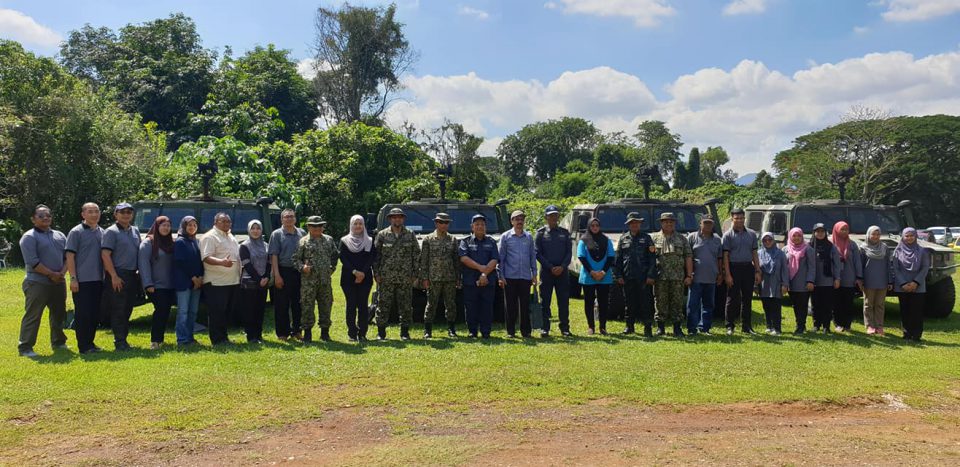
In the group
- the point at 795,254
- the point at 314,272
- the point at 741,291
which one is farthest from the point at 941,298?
the point at 314,272

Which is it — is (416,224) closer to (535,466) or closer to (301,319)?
(301,319)

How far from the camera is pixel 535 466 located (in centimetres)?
438

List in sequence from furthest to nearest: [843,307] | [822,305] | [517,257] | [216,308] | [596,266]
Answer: [843,307]
[822,305]
[596,266]
[517,257]
[216,308]

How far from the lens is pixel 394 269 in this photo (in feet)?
27.3

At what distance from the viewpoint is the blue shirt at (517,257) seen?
854 centimetres

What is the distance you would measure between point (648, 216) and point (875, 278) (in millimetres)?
3443

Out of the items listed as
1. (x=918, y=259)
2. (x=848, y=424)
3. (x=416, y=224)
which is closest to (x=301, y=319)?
(x=416, y=224)

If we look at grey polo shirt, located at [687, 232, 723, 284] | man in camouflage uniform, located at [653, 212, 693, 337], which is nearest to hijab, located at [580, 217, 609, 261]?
man in camouflage uniform, located at [653, 212, 693, 337]

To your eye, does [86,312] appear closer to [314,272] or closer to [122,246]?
[122,246]

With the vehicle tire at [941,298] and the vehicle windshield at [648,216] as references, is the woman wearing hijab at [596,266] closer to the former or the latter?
the vehicle windshield at [648,216]

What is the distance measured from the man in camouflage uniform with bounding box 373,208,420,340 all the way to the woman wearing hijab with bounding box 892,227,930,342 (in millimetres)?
5878

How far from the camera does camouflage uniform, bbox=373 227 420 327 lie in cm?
833

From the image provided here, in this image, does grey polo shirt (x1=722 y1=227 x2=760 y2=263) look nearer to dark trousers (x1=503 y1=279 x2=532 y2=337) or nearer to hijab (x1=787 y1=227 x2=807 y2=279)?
hijab (x1=787 y1=227 x2=807 y2=279)

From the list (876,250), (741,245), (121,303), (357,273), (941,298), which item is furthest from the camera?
(941,298)
